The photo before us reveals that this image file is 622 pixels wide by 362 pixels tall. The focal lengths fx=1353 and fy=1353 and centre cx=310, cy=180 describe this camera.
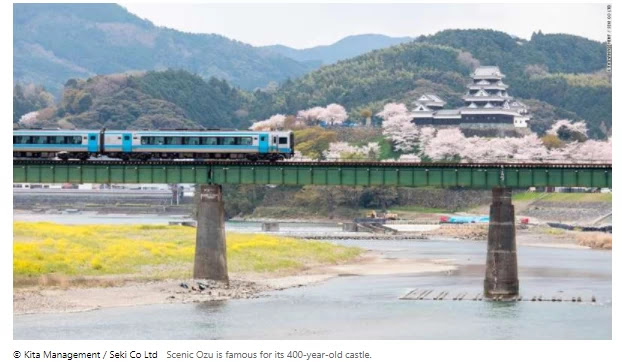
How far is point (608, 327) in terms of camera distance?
79.0 m

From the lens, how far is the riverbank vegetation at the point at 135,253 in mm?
95188

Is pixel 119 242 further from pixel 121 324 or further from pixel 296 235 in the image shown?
pixel 296 235

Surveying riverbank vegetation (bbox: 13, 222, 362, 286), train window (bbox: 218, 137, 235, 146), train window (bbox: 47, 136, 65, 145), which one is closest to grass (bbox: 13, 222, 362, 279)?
riverbank vegetation (bbox: 13, 222, 362, 286)

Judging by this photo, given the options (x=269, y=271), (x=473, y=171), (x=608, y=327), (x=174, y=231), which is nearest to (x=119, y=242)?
(x=269, y=271)

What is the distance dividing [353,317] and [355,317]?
0.12 metres

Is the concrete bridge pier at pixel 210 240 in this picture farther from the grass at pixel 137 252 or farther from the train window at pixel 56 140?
the train window at pixel 56 140

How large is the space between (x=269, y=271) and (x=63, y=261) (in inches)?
783

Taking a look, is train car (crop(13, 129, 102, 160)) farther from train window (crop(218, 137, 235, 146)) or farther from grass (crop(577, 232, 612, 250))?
grass (crop(577, 232, 612, 250))

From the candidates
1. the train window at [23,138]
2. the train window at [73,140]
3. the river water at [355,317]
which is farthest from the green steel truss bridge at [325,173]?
the river water at [355,317]

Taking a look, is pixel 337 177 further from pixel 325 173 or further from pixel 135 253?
pixel 135 253

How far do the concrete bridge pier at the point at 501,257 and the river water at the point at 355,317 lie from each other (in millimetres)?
2121

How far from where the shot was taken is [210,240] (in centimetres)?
9569

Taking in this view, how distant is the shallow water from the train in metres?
11.3

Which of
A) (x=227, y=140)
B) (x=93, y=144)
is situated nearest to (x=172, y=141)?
(x=227, y=140)
